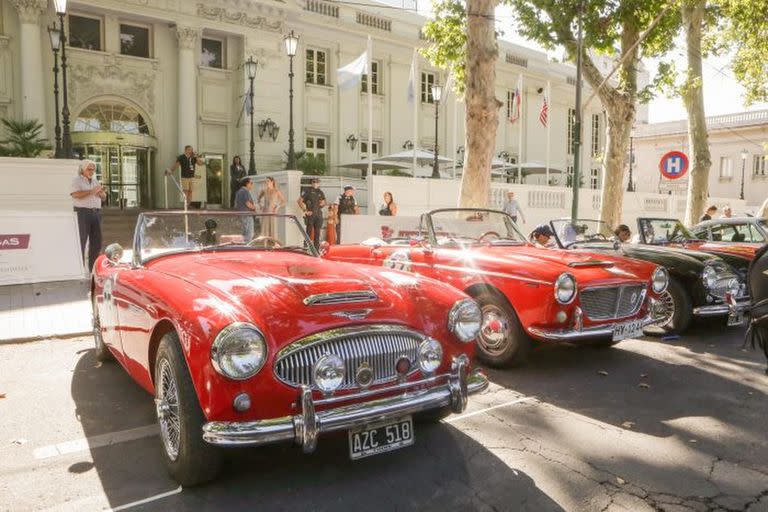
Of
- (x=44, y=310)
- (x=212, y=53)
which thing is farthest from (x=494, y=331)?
(x=212, y=53)

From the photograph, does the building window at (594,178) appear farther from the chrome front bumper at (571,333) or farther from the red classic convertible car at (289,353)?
the red classic convertible car at (289,353)

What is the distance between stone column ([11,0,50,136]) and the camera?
18.1 meters

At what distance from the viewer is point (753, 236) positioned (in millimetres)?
9859

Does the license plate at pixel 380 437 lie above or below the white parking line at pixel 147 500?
above

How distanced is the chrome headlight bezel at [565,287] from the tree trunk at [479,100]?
7175 mm

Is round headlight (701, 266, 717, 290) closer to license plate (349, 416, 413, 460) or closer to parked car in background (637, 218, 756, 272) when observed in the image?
parked car in background (637, 218, 756, 272)

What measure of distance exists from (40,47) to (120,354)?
18.3m

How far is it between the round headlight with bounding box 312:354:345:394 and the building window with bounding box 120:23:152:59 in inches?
838

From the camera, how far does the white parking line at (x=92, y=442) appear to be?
362 cm

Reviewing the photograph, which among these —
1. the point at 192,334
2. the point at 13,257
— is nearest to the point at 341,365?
the point at 192,334

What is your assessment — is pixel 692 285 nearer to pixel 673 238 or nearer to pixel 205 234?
pixel 673 238

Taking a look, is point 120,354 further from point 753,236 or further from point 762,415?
point 753,236

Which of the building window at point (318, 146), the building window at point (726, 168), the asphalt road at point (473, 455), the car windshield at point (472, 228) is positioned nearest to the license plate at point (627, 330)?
the asphalt road at point (473, 455)

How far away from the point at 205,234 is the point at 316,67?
21750 mm
